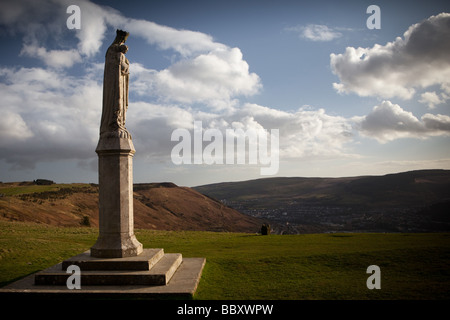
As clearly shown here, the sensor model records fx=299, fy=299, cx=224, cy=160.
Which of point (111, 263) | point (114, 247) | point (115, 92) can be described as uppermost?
point (115, 92)

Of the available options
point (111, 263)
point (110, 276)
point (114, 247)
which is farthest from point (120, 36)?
point (110, 276)

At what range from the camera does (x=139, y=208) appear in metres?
63.5

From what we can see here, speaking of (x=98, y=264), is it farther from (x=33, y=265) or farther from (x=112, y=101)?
(x=112, y=101)

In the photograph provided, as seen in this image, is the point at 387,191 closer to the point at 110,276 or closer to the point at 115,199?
the point at 115,199

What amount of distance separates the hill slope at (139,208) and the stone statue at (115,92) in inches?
1081

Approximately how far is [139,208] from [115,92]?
5705 cm

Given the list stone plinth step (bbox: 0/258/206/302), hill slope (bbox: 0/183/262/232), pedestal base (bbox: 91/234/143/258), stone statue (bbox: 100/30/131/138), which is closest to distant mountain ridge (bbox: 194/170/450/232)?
hill slope (bbox: 0/183/262/232)

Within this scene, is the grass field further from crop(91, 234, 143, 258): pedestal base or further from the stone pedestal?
the stone pedestal

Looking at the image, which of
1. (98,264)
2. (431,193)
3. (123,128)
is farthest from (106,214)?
(431,193)

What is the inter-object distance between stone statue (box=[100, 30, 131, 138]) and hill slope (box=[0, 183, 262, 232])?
2745 centimetres

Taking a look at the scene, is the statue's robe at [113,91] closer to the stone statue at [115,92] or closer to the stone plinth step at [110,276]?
the stone statue at [115,92]

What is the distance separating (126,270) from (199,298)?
2.46 metres

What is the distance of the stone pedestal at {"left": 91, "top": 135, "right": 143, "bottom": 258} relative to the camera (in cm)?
918

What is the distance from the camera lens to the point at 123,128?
32.3 feet
